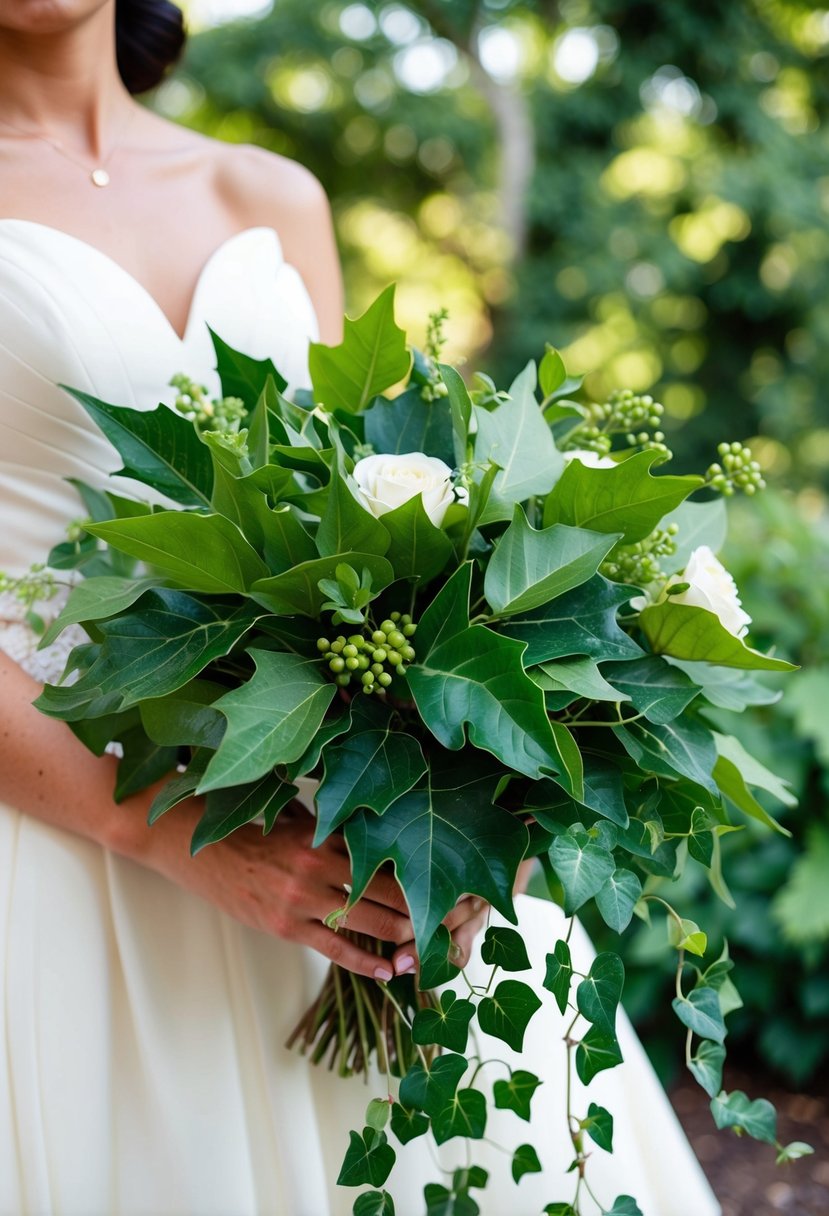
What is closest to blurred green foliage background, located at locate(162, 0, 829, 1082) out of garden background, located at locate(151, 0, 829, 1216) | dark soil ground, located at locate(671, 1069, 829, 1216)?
garden background, located at locate(151, 0, 829, 1216)

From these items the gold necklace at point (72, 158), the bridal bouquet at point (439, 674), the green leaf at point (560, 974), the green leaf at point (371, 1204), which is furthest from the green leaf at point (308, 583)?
the gold necklace at point (72, 158)

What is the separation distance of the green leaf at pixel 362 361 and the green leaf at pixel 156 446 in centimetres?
21

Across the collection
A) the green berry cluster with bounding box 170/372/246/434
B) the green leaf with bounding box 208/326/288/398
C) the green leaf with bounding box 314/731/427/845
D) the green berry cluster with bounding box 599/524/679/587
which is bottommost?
the green leaf with bounding box 314/731/427/845

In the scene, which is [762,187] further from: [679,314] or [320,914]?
[320,914]

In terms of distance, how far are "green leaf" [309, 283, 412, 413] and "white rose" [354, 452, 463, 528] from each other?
0.22 metres

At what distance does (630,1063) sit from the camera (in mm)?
1690

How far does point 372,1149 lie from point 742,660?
690 millimetres

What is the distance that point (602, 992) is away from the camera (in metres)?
1.12

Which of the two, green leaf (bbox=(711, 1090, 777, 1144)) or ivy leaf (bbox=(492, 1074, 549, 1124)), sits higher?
ivy leaf (bbox=(492, 1074, 549, 1124))

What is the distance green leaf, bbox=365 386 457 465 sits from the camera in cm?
139

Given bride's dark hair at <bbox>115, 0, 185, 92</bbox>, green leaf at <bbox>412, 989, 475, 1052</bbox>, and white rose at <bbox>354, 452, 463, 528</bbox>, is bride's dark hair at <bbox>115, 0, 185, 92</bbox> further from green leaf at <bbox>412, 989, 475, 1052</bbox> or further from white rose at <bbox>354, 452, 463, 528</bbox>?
green leaf at <bbox>412, 989, 475, 1052</bbox>

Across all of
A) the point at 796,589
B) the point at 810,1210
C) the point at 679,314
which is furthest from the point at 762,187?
the point at 810,1210

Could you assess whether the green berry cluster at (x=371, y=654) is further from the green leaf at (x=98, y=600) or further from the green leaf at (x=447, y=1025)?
the green leaf at (x=447, y=1025)

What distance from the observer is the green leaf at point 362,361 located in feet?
4.44
